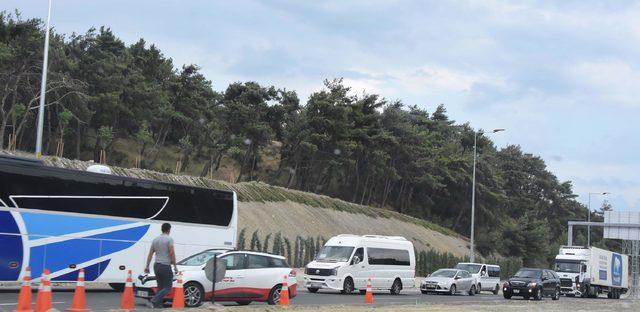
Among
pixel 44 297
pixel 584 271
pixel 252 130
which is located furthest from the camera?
pixel 252 130

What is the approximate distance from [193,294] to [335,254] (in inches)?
538

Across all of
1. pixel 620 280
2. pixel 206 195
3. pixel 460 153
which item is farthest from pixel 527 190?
pixel 206 195

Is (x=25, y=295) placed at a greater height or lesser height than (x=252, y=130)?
lesser

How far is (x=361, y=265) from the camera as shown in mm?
31031

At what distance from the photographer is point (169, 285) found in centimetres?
1484

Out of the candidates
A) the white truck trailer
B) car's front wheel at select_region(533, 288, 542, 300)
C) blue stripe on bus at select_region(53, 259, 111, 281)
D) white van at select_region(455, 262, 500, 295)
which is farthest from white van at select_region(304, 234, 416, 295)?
the white truck trailer

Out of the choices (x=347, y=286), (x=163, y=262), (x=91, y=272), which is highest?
(x=163, y=262)

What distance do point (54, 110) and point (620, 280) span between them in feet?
150

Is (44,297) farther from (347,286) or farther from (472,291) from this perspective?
(472,291)

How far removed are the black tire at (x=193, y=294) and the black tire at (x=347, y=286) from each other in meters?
12.8

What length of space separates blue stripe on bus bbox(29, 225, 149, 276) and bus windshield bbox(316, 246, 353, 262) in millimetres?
10407

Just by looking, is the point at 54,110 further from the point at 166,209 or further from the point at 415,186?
the point at 415,186

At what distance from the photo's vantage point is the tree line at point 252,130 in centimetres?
5175

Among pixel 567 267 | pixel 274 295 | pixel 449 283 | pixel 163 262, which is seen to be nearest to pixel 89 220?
pixel 274 295
